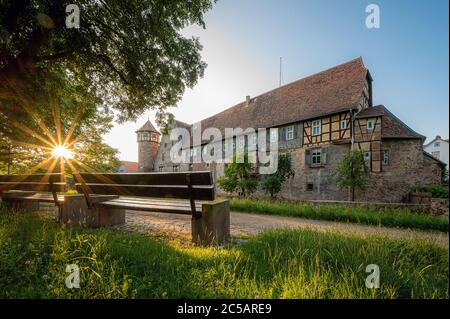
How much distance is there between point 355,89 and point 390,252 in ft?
55.5

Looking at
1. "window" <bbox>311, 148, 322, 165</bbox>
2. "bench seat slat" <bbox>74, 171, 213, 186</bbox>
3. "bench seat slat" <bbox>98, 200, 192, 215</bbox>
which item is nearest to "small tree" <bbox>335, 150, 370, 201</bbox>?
"window" <bbox>311, 148, 322, 165</bbox>

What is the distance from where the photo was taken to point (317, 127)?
1744cm

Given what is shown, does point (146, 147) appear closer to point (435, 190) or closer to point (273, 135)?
point (273, 135)

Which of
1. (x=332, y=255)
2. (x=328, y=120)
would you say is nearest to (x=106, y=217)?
(x=332, y=255)

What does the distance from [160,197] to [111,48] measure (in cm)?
532

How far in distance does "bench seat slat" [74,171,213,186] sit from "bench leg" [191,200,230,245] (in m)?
0.45

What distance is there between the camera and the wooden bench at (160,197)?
3215 millimetres

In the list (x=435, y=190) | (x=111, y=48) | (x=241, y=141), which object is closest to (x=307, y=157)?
(x=241, y=141)

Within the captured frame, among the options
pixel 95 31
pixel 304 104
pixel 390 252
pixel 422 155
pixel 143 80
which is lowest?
pixel 390 252

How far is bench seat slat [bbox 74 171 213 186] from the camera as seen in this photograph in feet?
10.1

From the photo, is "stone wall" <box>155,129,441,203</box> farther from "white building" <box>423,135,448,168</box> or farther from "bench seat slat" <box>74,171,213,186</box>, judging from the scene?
"white building" <box>423,135,448,168</box>

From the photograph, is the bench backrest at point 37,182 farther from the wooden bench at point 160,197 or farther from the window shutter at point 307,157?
the window shutter at point 307,157

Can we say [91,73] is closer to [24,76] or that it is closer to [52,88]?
[52,88]

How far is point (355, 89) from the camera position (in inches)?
649
